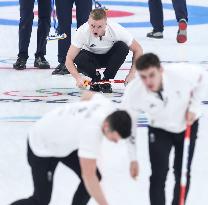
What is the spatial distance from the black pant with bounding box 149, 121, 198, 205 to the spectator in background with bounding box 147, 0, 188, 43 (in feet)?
20.2

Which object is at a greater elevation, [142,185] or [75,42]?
[75,42]

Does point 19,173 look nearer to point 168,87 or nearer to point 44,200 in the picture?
point 44,200

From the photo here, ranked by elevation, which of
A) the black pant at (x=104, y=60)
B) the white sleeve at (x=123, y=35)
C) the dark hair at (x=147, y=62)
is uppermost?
the dark hair at (x=147, y=62)

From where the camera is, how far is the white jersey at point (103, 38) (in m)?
6.99

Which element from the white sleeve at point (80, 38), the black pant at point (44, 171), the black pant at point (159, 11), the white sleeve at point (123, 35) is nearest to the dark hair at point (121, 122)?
the black pant at point (44, 171)

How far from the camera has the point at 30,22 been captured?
859 cm

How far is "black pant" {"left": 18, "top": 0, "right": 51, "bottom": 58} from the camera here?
8.55 meters

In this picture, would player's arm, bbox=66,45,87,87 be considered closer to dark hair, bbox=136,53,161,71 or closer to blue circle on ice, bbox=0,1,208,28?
dark hair, bbox=136,53,161,71

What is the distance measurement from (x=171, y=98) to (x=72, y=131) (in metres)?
0.59

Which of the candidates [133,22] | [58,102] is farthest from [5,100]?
[133,22]

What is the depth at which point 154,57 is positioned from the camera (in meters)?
3.75

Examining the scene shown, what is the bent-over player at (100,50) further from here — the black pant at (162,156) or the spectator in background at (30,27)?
the black pant at (162,156)

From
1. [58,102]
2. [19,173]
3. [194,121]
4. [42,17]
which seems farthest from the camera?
[42,17]

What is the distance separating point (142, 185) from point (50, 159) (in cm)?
116
